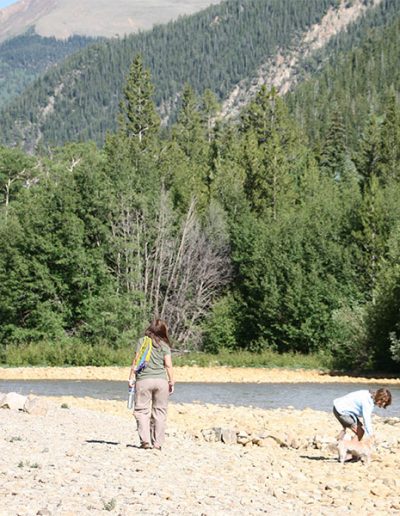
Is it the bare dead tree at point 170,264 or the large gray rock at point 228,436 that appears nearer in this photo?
the large gray rock at point 228,436

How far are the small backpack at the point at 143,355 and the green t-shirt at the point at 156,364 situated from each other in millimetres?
51

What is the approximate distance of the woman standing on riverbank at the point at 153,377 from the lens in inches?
560

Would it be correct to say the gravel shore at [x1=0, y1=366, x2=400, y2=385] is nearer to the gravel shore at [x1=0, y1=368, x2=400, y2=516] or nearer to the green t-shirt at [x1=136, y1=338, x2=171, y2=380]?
the gravel shore at [x1=0, y1=368, x2=400, y2=516]

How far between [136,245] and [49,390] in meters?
19.3

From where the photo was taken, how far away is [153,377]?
14.3 metres

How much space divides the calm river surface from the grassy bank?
688 cm

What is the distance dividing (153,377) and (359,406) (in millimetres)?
3396

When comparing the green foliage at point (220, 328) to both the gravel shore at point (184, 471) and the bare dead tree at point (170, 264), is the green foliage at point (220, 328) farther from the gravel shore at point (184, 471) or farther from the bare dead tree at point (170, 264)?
the gravel shore at point (184, 471)

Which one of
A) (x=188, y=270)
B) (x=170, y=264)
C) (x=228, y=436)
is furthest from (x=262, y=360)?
(x=228, y=436)

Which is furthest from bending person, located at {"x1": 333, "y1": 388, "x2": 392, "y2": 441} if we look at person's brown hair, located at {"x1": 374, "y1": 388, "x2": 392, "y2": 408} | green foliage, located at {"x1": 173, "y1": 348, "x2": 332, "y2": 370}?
green foliage, located at {"x1": 173, "y1": 348, "x2": 332, "y2": 370}

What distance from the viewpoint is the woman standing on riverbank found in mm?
14234

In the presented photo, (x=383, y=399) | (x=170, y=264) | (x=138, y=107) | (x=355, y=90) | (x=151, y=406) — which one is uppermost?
(x=355, y=90)

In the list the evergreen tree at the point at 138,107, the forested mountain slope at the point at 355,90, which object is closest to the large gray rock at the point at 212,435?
the evergreen tree at the point at 138,107

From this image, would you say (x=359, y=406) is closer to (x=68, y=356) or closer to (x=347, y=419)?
(x=347, y=419)
